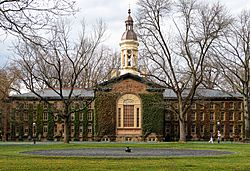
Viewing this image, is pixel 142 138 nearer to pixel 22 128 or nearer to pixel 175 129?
pixel 175 129

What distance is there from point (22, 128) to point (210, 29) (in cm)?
3341

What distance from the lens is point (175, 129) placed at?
68375 millimetres

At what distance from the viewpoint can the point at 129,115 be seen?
63469mm

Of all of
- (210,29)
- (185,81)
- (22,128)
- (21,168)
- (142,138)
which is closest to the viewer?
(21,168)

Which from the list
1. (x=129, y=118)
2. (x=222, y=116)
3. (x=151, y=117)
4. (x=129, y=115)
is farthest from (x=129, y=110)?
(x=222, y=116)

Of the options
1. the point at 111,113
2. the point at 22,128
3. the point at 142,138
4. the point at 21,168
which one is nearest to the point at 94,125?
the point at 111,113

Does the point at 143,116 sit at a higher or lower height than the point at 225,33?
lower

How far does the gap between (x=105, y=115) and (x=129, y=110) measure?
331 centimetres

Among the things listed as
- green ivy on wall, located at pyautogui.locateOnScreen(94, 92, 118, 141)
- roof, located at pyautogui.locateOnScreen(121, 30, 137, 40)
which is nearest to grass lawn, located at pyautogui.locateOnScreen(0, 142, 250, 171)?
green ivy on wall, located at pyautogui.locateOnScreen(94, 92, 118, 141)

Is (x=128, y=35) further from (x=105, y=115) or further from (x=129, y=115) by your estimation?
(x=105, y=115)

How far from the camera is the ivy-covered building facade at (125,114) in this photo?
6284cm

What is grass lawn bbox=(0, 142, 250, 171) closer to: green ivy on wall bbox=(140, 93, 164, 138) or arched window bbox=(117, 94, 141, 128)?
green ivy on wall bbox=(140, 93, 164, 138)

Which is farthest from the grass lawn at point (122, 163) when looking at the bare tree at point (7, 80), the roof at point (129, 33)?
the roof at point (129, 33)

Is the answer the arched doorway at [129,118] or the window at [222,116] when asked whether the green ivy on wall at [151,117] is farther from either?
the window at [222,116]
